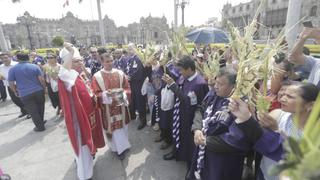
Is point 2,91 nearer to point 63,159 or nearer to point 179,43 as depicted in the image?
point 63,159

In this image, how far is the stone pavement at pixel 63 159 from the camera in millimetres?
3477

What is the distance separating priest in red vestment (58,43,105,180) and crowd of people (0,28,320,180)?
0.5 inches

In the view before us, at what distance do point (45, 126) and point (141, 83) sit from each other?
2739mm

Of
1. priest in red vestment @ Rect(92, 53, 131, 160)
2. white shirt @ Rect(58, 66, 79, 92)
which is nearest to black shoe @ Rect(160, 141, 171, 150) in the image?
priest in red vestment @ Rect(92, 53, 131, 160)

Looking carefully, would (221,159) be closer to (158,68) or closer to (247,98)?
(247,98)

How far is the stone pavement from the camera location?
3477 mm

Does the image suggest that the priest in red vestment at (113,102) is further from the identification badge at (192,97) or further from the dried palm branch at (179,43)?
the identification badge at (192,97)

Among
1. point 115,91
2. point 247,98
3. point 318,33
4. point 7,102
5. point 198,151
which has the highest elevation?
point 318,33

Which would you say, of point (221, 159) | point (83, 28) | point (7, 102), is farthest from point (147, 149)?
point (83, 28)

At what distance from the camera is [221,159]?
7.29 feet

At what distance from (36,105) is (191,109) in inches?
157

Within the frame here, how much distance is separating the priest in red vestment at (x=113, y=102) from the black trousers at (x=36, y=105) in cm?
243

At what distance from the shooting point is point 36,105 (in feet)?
17.4

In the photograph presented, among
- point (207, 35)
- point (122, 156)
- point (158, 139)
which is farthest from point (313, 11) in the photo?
point (122, 156)
